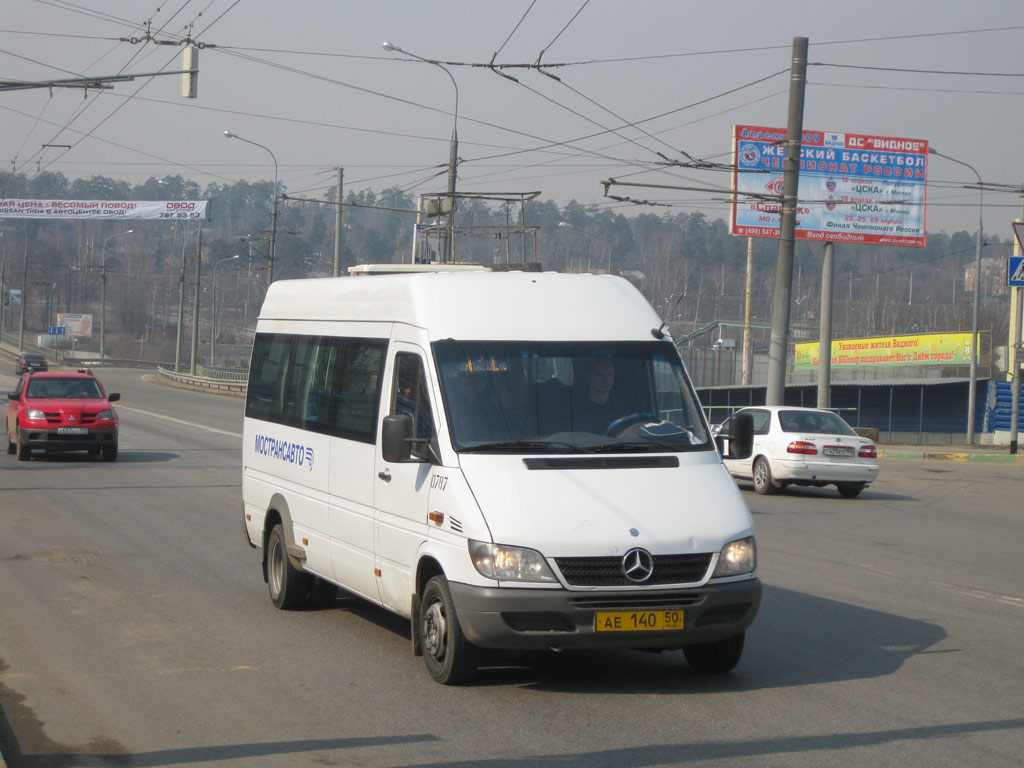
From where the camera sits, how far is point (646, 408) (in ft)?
24.3

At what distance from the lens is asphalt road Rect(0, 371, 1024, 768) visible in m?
5.68

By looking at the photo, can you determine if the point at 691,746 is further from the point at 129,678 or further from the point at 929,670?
the point at 129,678

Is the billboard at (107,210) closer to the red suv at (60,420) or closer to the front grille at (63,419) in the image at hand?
the red suv at (60,420)

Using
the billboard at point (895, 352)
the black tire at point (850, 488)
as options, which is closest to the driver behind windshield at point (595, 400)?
the black tire at point (850, 488)

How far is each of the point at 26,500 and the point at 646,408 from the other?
1173 centimetres

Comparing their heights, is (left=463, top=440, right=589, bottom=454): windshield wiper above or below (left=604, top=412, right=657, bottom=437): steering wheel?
below

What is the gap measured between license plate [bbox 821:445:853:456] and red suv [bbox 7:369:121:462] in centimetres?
1258

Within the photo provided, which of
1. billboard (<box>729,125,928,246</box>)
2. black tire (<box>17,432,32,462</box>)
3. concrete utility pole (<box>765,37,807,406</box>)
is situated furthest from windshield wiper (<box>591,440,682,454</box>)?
billboard (<box>729,125,928,246</box>)

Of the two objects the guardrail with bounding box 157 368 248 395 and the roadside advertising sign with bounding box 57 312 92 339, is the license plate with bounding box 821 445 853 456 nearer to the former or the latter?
the guardrail with bounding box 157 368 248 395

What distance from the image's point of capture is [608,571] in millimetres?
6430

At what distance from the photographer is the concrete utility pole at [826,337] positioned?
33.8m

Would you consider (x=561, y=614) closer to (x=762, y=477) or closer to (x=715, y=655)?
(x=715, y=655)

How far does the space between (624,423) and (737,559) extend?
107 cm

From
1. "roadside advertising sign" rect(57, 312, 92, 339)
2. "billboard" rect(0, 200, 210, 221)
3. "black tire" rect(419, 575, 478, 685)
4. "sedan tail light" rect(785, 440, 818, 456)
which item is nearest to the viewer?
"black tire" rect(419, 575, 478, 685)
